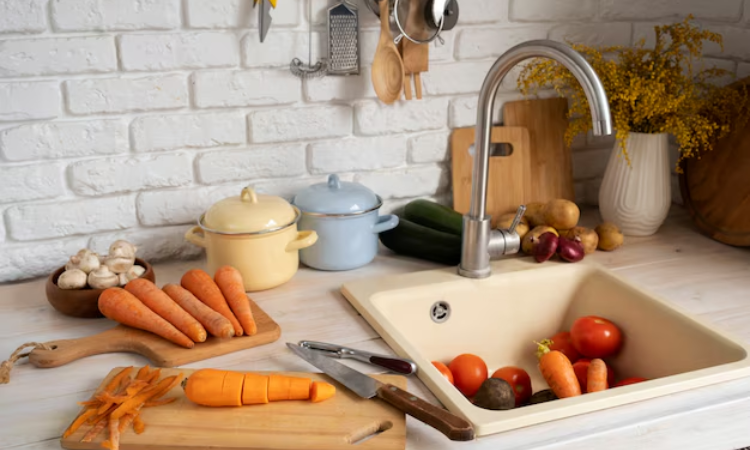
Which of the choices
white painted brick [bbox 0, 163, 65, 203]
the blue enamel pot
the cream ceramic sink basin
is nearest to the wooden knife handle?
the cream ceramic sink basin

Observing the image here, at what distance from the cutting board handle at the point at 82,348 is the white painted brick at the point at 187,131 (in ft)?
1.26

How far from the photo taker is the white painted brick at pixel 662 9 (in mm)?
1564

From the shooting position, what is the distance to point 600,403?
0.91 meters

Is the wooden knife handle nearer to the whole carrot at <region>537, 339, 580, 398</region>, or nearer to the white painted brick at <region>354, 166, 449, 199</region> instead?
the whole carrot at <region>537, 339, 580, 398</region>

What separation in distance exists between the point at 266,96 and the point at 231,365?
21.7 inches

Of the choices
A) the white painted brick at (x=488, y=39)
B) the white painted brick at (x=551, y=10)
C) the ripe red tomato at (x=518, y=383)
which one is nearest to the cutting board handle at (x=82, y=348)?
the ripe red tomato at (x=518, y=383)

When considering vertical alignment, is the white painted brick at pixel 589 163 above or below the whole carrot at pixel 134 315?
above

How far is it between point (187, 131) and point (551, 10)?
786mm

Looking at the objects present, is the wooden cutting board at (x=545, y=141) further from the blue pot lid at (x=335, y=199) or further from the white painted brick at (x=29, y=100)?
the white painted brick at (x=29, y=100)

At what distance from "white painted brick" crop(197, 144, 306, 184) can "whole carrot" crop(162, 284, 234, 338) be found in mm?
299

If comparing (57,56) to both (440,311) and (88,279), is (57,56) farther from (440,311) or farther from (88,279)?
(440,311)

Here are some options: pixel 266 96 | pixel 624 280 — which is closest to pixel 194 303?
pixel 266 96

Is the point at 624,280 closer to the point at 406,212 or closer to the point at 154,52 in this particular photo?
the point at 406,212

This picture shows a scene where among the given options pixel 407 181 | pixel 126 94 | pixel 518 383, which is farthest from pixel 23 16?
pixel 518 383
